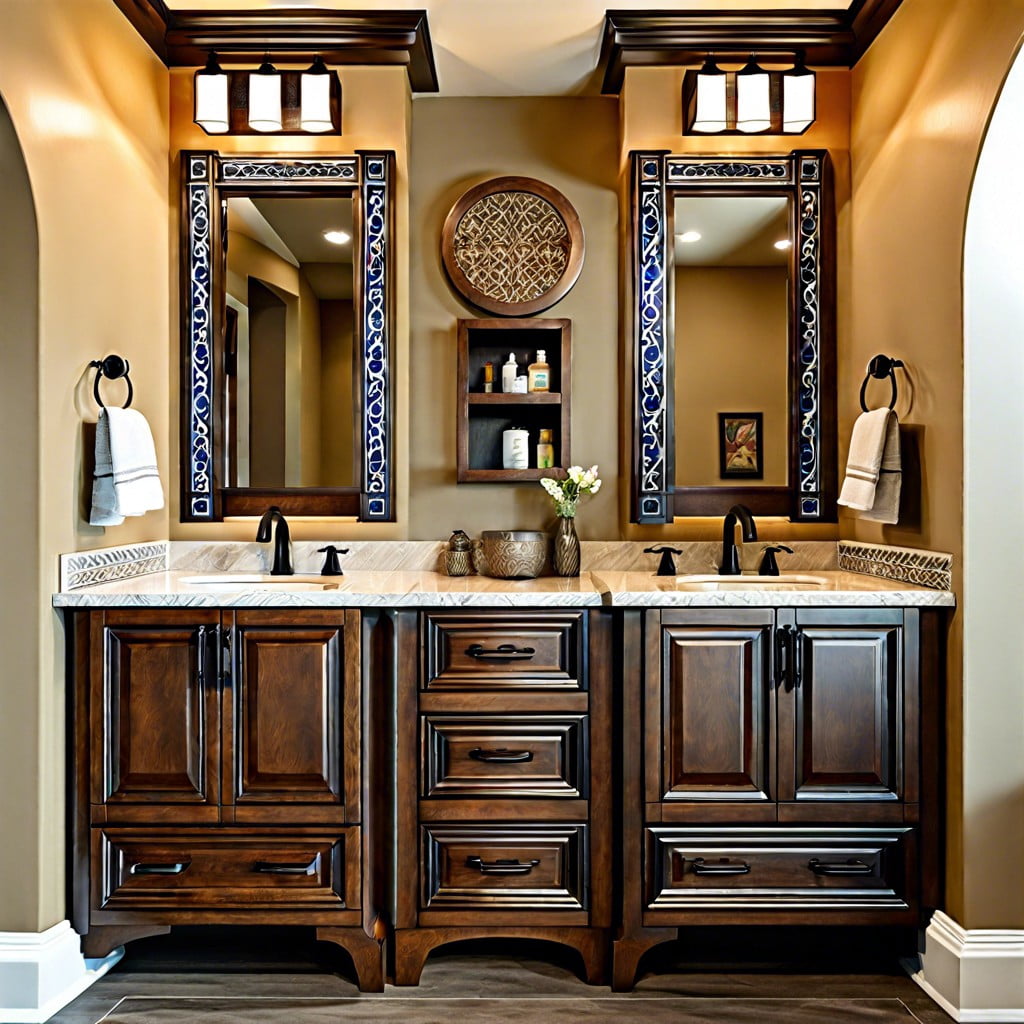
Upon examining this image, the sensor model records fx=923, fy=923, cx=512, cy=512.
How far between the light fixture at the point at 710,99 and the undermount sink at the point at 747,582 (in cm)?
132

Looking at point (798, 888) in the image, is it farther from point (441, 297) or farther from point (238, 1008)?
point (441, 297)

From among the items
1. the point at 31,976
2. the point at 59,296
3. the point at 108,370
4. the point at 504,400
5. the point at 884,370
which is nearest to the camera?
the point at 31,976

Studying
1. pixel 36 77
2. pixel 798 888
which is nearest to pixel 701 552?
pixel 798 888

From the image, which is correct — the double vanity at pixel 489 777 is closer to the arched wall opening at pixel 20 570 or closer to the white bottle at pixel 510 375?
the arched wall opening at pixel 20 570

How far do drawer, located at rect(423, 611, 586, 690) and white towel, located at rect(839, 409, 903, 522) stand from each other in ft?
2.67

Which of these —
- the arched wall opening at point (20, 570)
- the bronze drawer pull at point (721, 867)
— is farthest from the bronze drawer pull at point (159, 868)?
the bronze drawer pull at point (721, 867)

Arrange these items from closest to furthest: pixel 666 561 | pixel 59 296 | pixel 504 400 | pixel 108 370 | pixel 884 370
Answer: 1. pixel 59 296
2. pixel 108 370
3. pixel 884 370
4. pixel 666 561
5. pixel 504 400

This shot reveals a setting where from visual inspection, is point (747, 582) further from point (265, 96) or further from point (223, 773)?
point (265, 96)

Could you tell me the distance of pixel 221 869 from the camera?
2213 mm

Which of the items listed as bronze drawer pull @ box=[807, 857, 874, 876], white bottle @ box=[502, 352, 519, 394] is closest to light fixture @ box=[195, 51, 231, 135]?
white bottle @ box=[502, 352, 519, 394]

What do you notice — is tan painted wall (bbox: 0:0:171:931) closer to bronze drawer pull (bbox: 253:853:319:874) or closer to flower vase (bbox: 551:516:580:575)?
bronze drawer pull (bbox: 253:853:319:874)

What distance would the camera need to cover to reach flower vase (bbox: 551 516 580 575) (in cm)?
278

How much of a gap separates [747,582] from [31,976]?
2040 millimetres

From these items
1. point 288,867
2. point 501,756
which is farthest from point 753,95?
point 288,867
